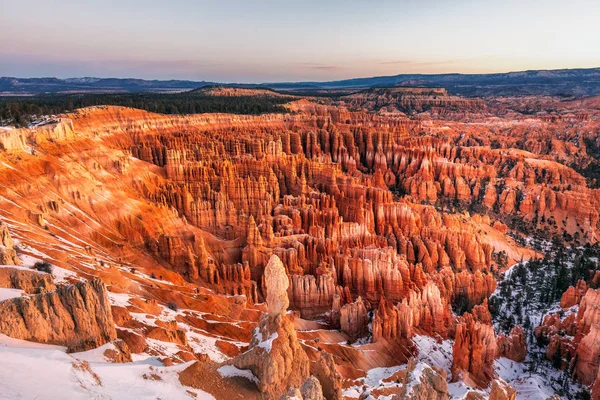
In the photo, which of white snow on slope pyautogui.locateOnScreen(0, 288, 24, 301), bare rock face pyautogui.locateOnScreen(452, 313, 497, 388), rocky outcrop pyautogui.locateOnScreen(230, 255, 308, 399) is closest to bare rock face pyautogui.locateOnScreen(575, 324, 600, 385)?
bare rock face pyautogui.locateOnScreen(452, 313, 497, 388)

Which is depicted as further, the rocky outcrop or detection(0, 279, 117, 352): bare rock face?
the rocky outcrop

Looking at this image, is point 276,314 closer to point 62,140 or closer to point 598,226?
point 62,140

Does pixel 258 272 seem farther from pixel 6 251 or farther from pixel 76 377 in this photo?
pixel 76 377

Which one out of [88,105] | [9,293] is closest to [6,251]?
[9,293]

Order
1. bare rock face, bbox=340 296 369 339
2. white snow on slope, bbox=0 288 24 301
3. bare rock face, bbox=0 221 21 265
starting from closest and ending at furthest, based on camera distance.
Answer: white snow on slope, bbox=0 288 24 301 → bare rock face, bbox=0 221 21 265 → bare rock face, bbox=340 296 369 339

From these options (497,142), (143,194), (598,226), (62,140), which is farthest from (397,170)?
(62,140)

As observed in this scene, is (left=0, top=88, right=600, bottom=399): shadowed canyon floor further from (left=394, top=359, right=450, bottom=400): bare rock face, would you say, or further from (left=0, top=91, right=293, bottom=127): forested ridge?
(left=0, top=91, right=293, bottom=127): forested ridge

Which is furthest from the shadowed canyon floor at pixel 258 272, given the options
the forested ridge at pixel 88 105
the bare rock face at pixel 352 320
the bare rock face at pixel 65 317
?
the forested ridge at pixel 88 105
